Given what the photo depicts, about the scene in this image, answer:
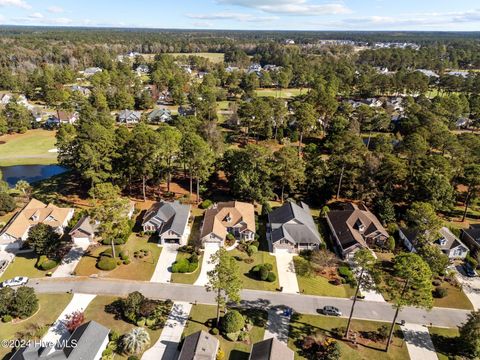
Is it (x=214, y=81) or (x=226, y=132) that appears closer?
(x=226, y=132)

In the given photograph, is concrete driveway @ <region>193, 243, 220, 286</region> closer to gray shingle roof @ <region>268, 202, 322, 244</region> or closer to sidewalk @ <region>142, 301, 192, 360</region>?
sidewalk @ <region>142, 301, 192, 360</region>

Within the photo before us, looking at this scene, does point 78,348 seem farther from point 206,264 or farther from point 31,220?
point 31,220

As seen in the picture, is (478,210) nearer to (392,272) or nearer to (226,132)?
(392,272)

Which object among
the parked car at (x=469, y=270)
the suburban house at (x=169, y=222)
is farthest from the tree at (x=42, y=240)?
the parked car at (x=469, y=270)

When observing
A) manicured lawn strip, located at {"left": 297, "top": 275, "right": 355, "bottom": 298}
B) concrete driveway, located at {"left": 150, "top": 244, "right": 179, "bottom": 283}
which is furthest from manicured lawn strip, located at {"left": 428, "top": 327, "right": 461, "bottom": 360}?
concrete driveway, located at {"left": 150, "top": 244, "right": 179, "bottom": 283}

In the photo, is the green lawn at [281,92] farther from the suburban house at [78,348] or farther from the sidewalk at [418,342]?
the suburban house at [78,348]

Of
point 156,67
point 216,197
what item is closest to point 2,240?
point 216,197

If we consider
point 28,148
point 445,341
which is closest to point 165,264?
point 445,341

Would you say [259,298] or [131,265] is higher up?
[259,298]
